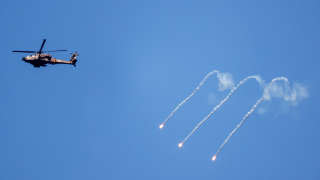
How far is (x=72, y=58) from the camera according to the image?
89812 mm

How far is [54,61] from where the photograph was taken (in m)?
86.3

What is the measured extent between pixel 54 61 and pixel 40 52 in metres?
4.21

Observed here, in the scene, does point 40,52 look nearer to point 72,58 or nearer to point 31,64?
point 31,64

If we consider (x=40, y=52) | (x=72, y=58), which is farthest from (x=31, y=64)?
(x=72, y=58)

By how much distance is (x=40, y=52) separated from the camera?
82.8m

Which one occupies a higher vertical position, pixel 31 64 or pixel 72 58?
pixel 72 58

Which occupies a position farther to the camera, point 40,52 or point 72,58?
point 72,58

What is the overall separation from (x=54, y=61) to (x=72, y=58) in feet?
14.9

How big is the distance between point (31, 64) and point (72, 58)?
9.23m

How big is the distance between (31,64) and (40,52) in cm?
286

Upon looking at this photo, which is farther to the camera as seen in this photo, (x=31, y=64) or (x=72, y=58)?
(x=72, y=58)
